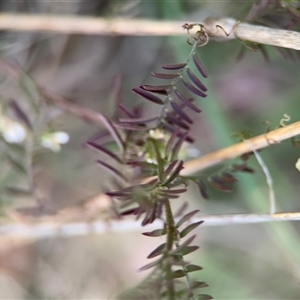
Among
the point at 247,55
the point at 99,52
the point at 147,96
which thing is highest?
the point at 99,52

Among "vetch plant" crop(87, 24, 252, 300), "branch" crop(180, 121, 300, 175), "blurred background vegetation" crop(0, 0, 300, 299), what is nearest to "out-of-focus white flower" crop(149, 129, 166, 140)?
"vetch plant" crop(87, 24, 252, 300)

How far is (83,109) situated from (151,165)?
244mm

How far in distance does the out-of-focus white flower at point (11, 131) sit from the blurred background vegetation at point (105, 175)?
11 centimetres

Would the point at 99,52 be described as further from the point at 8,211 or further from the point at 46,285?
the point at 46,285

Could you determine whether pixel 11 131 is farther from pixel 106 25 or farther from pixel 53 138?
pixel 106 25

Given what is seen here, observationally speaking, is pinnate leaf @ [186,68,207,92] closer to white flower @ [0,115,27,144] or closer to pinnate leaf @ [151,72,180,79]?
Result: pinnate leaf @ [151,72,180,79]

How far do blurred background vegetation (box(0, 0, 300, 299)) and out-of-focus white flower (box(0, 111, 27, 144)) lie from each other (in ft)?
0.37

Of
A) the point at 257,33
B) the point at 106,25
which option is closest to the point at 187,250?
the point at 257,33

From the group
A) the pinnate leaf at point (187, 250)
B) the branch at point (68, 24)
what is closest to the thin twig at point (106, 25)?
the branch at point (68, 24)

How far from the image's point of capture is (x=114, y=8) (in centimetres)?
67

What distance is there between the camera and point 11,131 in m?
0.61

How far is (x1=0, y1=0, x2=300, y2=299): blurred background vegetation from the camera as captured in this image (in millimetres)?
745

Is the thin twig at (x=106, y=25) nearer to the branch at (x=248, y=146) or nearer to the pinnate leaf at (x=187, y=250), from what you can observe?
the branch at (x=248, y=146)

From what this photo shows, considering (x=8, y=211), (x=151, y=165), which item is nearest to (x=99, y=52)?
(x=8, y=211)
